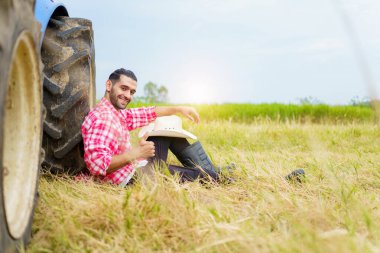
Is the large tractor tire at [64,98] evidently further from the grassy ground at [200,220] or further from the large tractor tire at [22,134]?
the large tractor tire at [22,134]

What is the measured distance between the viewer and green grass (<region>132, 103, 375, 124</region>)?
13498 mm

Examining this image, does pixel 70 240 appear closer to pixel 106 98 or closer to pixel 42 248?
pixel 42 248

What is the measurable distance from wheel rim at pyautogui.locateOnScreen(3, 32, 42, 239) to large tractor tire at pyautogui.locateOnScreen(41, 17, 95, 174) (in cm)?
102

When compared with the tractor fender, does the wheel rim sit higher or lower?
lower

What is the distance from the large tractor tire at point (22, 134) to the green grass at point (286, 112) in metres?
11.0

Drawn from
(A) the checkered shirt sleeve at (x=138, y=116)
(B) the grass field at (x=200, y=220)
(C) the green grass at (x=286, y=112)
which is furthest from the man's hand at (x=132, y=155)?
(C) the green grass at (x=286, y=112)

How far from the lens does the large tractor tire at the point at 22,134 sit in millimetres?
2043

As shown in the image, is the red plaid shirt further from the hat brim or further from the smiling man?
the hat brim

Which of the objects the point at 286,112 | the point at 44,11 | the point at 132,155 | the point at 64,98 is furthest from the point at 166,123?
the point at 286,112

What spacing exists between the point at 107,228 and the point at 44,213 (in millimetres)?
492

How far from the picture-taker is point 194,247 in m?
2.14

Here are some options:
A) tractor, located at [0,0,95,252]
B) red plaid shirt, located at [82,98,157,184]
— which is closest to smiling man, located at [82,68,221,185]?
red plaid shirt, located at [82,98,157,184]

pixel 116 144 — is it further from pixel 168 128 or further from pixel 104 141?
pixel 168 128

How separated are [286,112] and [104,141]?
429 inches
